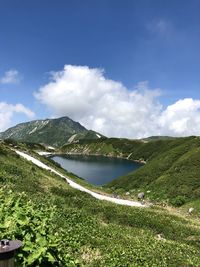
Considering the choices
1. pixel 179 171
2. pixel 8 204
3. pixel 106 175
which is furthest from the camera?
pixel 106 175

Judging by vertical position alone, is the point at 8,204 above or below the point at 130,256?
above

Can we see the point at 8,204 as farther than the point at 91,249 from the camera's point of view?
No

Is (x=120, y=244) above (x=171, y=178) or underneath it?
underneath

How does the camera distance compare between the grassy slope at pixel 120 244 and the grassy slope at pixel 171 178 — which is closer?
the grassy slope at pixel 120 244

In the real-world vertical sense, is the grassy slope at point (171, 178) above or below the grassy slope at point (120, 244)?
above

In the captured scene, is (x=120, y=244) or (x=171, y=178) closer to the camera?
(x=120, y=244)

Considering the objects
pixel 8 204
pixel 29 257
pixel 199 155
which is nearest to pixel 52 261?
pixel 29 257

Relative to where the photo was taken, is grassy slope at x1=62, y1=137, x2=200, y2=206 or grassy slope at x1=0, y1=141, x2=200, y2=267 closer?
grassy slope at x1=0, y1=141, x2=200, y2=267

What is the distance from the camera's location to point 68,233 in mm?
17812

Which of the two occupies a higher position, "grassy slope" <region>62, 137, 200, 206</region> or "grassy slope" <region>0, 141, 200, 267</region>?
"grassy slope" <region>62, 137, 200, 206</region>

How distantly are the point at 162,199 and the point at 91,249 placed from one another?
51171 millimetres

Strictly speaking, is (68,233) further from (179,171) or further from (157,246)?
(179,171)

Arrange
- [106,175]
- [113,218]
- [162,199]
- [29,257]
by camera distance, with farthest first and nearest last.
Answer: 1. [106,175]
2. [162,199]
3. [113,218]
4. [29,257]

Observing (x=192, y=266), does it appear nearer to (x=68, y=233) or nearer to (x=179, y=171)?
(x=68, y=233)
